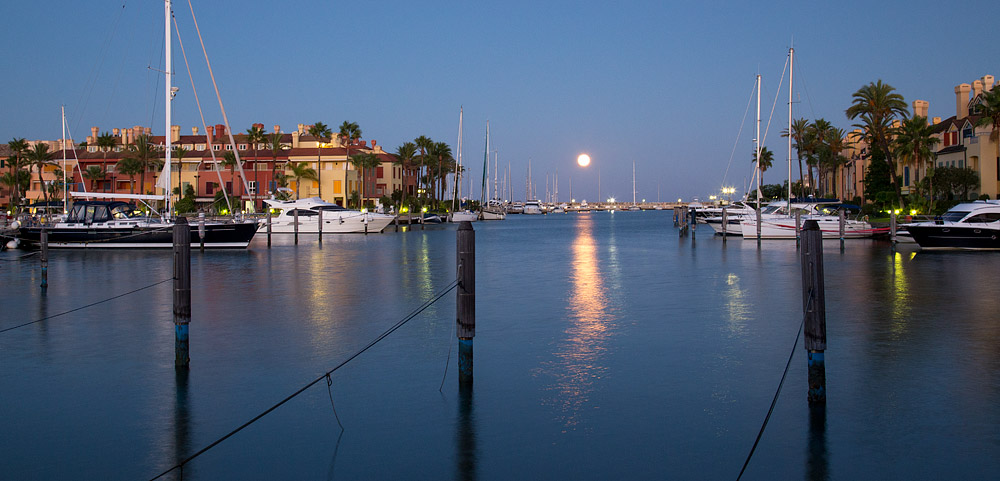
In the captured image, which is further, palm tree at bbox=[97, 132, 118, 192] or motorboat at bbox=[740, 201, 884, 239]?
palm tree at bbox=[97, 132, 118, 192]

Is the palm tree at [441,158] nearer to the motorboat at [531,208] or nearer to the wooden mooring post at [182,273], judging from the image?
the motorboat at [531,208]

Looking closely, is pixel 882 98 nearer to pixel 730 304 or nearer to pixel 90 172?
pixel 730 304

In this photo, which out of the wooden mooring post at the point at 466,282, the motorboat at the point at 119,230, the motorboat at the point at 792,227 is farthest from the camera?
the motorboat at the point at 792,227

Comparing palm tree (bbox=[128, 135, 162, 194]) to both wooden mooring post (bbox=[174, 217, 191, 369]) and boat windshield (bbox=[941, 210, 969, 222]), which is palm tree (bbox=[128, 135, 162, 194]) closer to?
boat windshield (bbox=[941, 210, 969, 222])

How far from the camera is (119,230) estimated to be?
39750mm

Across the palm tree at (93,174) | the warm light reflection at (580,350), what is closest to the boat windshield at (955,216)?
the warm light reflection at (580,350)

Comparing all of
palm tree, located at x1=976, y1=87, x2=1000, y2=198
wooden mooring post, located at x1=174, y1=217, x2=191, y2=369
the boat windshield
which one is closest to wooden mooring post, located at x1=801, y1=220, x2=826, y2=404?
wooden mooring post, located at x1=174, y1=217, x2=191, y2=369

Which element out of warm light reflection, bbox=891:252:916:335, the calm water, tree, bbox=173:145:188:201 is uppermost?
tree, bbox=173:145:188:201

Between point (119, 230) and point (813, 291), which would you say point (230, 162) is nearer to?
point (119, 230)

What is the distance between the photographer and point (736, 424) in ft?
30.2

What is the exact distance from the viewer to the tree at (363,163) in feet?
347

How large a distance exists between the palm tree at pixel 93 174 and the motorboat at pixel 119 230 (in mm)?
67495

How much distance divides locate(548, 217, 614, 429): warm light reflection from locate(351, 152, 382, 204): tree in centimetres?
8370

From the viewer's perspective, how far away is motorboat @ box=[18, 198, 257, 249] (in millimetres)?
39469
